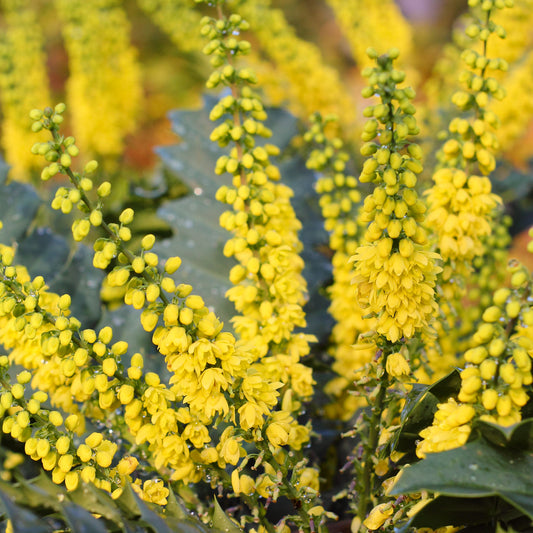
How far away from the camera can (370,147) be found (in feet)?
1.78

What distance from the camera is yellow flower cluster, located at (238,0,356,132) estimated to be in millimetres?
1249

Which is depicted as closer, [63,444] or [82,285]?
[63,444]

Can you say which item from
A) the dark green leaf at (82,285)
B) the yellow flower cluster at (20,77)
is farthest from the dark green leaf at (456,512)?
the yellow flower cluster at (20,77)

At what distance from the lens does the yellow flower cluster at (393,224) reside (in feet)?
1.70

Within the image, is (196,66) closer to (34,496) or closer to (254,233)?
(254,233)

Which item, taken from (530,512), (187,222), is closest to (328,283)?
(187,222)

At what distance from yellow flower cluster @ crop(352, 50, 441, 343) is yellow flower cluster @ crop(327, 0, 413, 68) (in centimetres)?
84

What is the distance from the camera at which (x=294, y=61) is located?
1.28m

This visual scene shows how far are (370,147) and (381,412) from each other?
0.92ft

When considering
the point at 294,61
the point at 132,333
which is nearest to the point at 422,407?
the point at 132,333

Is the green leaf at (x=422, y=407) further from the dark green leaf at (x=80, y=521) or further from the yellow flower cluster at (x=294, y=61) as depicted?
the yellow flower cluster at (x=294, y=61)

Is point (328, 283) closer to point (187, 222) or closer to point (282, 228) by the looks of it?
point (187, 222)

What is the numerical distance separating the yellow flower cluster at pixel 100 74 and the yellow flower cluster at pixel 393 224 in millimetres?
1134

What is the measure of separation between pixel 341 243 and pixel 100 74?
1.01 m
